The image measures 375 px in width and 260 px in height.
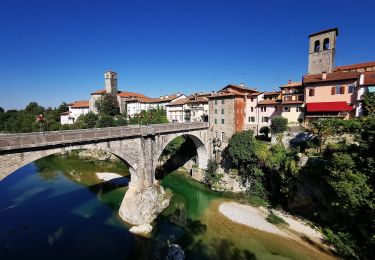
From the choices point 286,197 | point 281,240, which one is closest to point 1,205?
point 281,240

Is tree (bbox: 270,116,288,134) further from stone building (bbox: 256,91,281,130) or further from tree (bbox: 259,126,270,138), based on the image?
tree (bbox: 259,126,270,138)

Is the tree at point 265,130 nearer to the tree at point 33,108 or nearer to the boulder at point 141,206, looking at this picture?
the boulder at point 141,206

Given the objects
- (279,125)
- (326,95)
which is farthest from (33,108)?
(326,95)

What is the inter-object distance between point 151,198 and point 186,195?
7839 millimetres

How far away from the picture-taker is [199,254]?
20359 mm

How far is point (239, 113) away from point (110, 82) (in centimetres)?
5335

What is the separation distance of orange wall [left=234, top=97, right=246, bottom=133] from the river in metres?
12.1

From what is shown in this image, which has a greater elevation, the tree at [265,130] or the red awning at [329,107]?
the red awning at [329,107]

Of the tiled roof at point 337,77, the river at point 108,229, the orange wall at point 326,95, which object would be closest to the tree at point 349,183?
the river at point 108,229

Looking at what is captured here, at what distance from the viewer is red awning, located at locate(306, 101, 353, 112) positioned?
31.1 m

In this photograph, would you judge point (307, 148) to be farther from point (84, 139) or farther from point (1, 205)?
point (1, 205)

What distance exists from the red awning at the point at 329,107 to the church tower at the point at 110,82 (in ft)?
206

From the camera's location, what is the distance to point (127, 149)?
24.9 meters

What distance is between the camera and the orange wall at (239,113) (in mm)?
38156
